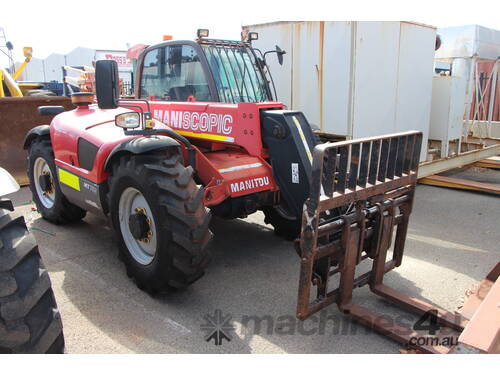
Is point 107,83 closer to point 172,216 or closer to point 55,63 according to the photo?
point 172,216

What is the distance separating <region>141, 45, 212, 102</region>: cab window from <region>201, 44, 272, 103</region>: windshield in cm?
14

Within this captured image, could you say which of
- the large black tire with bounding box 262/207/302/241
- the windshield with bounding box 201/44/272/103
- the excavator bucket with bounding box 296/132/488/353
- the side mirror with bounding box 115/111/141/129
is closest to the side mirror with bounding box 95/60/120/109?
the side mirror with bounding box 115/111/141/129

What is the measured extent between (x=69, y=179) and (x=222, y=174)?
1.82 meters

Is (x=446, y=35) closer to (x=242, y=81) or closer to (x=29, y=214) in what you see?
(x=242, y=81)

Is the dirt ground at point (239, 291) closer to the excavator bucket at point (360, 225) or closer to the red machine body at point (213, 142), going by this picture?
the excavator bucket at point (360, 225)

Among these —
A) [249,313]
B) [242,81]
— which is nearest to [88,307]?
[249,313]

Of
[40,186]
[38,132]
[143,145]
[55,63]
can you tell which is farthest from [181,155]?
[55,63]

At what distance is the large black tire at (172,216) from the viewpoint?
3.15 meters

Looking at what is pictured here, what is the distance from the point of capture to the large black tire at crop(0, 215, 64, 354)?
1.90 m

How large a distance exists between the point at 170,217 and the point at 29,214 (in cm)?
351

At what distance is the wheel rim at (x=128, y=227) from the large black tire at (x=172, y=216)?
6.0 inches

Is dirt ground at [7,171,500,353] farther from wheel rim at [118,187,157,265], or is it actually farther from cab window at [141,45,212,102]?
cab window at [141,45,212,102]

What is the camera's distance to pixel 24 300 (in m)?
1.94

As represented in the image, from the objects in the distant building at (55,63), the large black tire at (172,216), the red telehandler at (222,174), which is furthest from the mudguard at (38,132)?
the distant building at (55,63)
